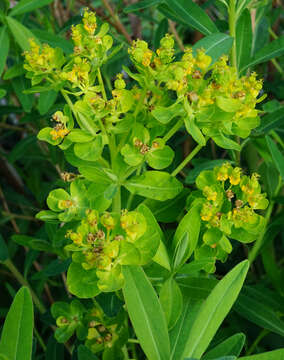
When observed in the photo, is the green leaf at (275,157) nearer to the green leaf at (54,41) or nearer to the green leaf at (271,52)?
the green leaf at (271,52)

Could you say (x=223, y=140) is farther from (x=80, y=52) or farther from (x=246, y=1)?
(x=246, y=1)

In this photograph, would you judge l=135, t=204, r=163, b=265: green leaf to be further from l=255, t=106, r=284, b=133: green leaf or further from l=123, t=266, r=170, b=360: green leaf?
l=255, t=106, r=284, b=133: green leaf

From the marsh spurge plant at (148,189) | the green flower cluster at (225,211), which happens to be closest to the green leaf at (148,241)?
the marsh spurge plant at (148,189)

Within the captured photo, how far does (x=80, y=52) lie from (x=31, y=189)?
1160 mm

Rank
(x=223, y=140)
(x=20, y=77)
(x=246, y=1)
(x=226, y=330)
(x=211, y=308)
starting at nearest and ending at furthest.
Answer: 1. (x=211, y=308)
2. (x=223, y=140)
3. (x=246, y=1)
4. (x=226, y=330)
5. (x=20, y=77)

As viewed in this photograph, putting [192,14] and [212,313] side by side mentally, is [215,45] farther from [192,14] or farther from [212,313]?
[212,313]

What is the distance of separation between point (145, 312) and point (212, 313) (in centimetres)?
11

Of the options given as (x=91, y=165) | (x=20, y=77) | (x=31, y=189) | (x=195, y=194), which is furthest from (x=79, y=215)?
(x=31, y=189)

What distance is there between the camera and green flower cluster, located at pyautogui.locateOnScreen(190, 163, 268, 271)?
0.90 m

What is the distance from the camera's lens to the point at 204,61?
853 millimetres

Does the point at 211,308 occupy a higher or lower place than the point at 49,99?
lower

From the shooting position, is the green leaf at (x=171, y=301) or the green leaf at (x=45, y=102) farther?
the green leaf at (x=45, y=102)

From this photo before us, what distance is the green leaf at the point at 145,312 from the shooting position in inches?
32.5

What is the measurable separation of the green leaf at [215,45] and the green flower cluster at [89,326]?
584 millimetres
